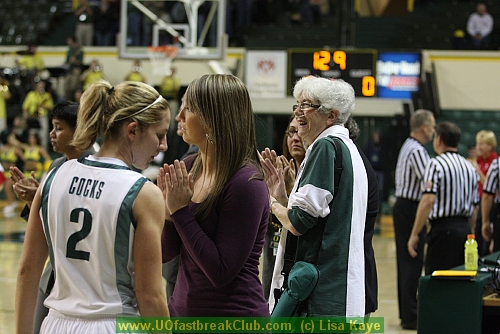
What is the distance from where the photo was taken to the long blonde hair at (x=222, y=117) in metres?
2.49

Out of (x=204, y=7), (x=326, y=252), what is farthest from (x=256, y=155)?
(x=204, y=7)

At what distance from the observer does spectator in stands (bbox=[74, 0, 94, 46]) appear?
18.5 metres

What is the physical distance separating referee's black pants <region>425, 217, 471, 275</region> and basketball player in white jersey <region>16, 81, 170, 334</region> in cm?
411

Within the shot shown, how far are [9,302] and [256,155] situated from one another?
523 centimetres

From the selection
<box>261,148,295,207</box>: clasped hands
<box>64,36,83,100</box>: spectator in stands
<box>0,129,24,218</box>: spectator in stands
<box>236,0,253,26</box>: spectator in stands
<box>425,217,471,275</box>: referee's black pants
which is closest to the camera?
<box>261,148,295,207</box>: clasped hands

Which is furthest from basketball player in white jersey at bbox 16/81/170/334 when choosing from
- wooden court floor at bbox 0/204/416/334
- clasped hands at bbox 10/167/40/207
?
wooden court floor at bbox 0/204/416/334

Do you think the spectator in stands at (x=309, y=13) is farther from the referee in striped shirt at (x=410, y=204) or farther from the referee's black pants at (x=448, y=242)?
the referee's black pants at (x=448, y=242)

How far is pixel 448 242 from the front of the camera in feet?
19.3

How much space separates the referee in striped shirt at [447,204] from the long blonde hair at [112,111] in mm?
4051

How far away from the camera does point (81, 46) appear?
17.8m

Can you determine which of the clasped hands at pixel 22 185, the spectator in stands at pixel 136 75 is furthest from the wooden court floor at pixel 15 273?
the spectator in stands at pixel 136 75

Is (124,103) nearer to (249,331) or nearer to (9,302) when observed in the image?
(249,331)

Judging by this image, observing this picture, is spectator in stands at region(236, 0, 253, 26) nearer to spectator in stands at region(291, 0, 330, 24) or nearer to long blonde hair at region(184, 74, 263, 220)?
spectator in stands at region(291, 0, 330, 24)

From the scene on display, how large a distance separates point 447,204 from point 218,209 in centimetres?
385
